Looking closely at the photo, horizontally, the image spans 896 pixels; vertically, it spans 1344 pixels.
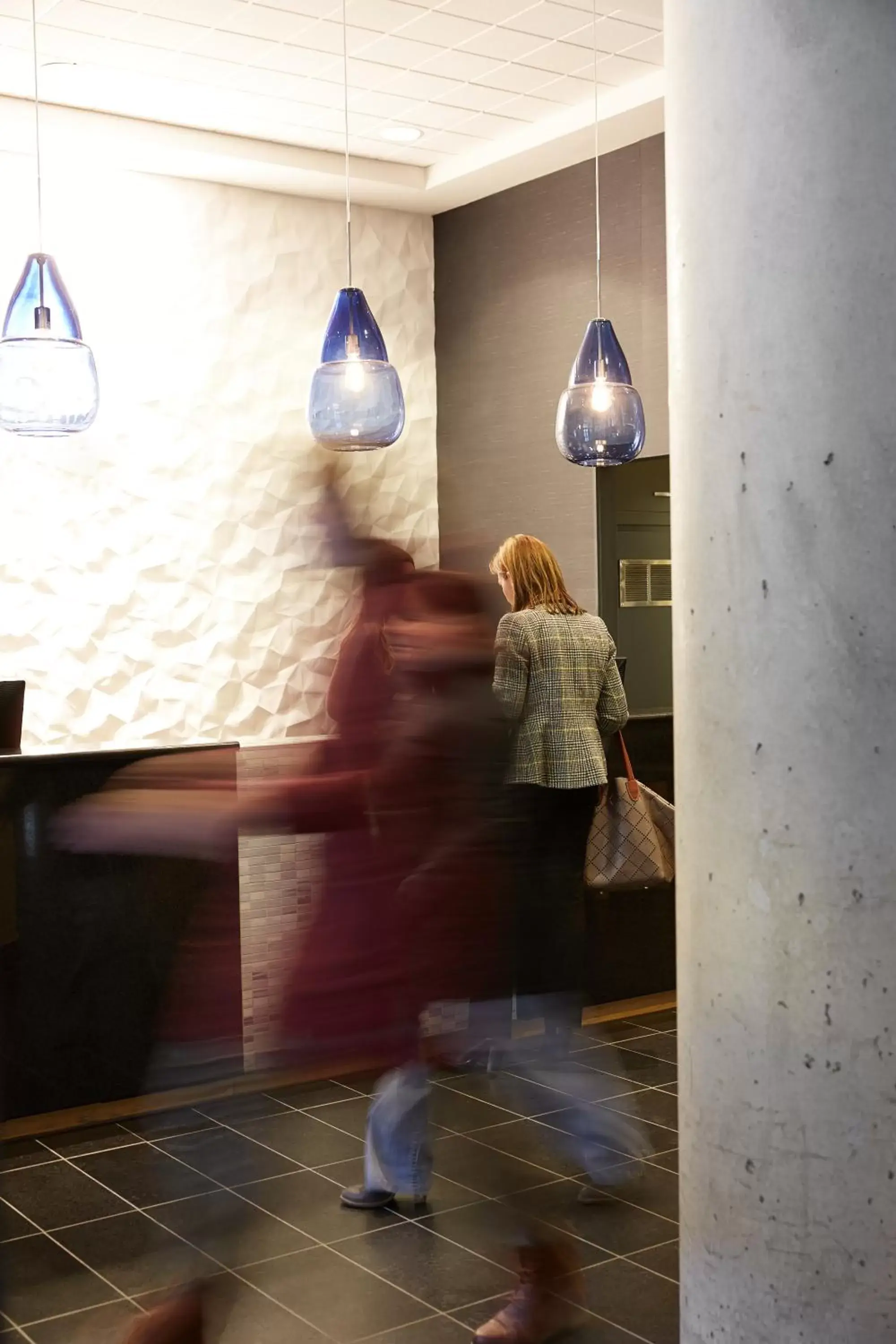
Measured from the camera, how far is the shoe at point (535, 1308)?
9.86 feet

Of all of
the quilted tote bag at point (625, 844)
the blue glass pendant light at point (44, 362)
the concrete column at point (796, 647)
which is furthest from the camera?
the quilted tote bag at point (625, 844)

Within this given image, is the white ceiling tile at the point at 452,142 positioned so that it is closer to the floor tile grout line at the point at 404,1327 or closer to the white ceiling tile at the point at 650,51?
the white ceiling tile at the point at 650,51

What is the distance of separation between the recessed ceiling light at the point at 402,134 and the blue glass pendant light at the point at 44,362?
2.38m

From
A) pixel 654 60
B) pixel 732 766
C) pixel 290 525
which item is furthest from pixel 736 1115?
pixel 290 525

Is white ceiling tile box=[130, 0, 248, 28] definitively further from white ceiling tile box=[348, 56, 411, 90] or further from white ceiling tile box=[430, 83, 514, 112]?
white ceiling tile box=[430, 83, 514, 112]

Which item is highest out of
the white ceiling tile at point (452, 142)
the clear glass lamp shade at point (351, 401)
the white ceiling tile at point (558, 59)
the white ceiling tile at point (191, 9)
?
the white ceiling tile at point (452, 142)

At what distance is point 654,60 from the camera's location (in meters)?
5.40

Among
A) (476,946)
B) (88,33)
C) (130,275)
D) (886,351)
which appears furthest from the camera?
(130,275)

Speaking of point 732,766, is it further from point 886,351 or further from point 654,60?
point 654,60

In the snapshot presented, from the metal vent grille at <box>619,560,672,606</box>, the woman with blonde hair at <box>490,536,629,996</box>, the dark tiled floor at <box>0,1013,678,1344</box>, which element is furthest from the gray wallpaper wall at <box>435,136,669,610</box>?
the dark tiled floor at <box>0,1013,678,1344</box>

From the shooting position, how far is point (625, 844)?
4.51 m

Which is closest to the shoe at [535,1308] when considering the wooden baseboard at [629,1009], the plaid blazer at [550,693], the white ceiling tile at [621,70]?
the plaid blazer at [550,693]

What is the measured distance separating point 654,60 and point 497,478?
2057mm

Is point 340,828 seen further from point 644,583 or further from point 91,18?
point 644,583
